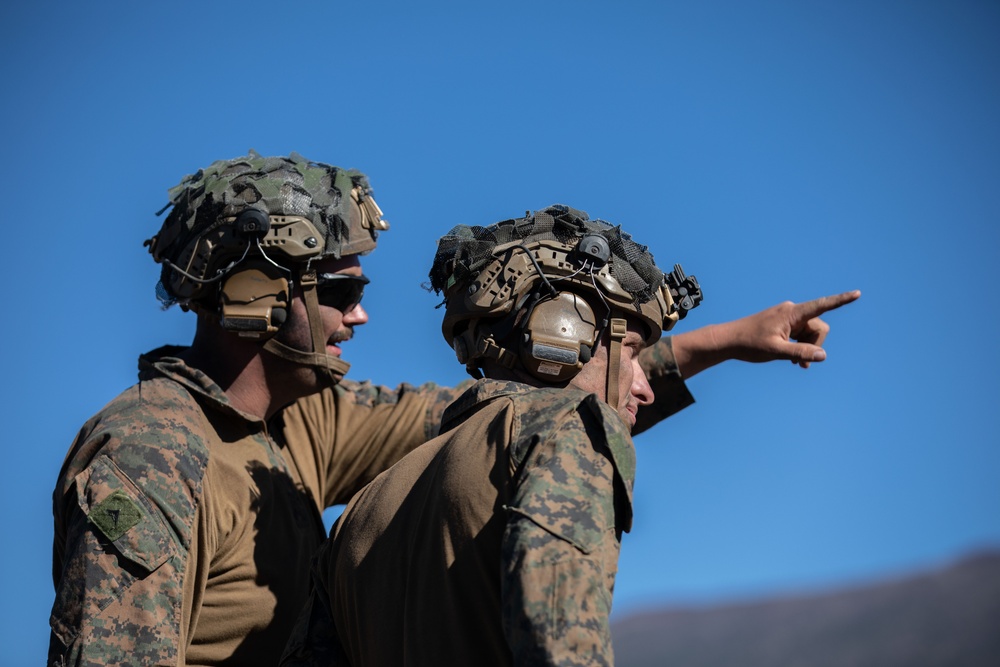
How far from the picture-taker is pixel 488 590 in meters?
3.99

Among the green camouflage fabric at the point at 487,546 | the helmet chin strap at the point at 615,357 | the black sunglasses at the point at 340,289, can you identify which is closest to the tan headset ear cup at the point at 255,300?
the black sunglasses at the point at 340,289

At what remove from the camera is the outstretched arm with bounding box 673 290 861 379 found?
6703 millimetres

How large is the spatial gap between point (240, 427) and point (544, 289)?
2.05m

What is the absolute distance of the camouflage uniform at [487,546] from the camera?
3.63 m

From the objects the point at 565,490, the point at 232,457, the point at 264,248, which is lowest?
the point at 565,490

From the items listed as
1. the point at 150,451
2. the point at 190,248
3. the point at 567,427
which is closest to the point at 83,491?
the point at 150,451

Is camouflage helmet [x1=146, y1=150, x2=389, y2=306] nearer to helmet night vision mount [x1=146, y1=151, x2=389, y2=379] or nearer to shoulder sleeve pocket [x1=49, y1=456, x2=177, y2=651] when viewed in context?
helmet night vision mount [x1=146, y1=151, x2=389, y2=379]

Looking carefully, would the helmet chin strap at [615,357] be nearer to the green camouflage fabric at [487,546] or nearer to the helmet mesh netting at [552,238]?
the helmet mesh netting at [552,238]

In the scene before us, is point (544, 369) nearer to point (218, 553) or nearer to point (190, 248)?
point (218, 553)

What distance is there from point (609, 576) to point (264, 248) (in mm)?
3200

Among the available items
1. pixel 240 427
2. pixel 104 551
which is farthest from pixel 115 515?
pixel 240 427

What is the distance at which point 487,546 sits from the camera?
13.1 ft

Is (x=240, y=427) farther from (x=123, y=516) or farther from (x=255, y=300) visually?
(x=123, y=516)

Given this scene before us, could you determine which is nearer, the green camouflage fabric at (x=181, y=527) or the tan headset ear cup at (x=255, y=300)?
the green camouflage fabric at (x=181, y=527)
